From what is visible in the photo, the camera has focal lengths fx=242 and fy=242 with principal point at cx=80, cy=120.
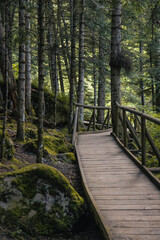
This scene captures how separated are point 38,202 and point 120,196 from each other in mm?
1446

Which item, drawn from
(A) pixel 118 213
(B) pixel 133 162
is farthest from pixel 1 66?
(A) pixel 118 213

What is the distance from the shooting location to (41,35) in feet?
16.6

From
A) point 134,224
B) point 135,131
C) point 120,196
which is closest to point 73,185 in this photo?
point 120,196

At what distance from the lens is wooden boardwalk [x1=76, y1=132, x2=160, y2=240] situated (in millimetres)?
3156

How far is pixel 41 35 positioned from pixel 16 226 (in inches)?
144

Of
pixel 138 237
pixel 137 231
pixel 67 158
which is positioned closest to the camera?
pixel 138 237

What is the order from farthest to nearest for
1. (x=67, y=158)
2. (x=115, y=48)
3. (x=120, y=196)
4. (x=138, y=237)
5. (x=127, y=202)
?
(x=115, y=48)
(x=67, y=158)
(x=120, y=196)
(x=127, y=202)
(x=138, y=237)

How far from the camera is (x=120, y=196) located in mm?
4203

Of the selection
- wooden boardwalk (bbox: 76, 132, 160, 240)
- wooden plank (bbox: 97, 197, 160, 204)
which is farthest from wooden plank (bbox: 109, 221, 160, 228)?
wooden plank (bbox: 97, 197, 160, 204)

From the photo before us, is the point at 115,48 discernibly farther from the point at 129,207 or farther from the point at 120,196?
the point at 129,207

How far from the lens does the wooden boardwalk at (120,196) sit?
316 cm

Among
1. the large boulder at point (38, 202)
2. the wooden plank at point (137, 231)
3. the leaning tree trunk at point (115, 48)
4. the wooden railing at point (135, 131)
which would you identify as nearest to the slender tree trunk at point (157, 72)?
the leaning tree trunk at point (115, 48)

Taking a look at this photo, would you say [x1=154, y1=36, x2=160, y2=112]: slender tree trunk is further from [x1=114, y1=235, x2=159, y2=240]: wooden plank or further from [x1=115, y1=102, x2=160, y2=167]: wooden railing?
[x1=114, y1=235, x2=159, y2=240]: wooden plank

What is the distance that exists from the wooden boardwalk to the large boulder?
0.41 metres
